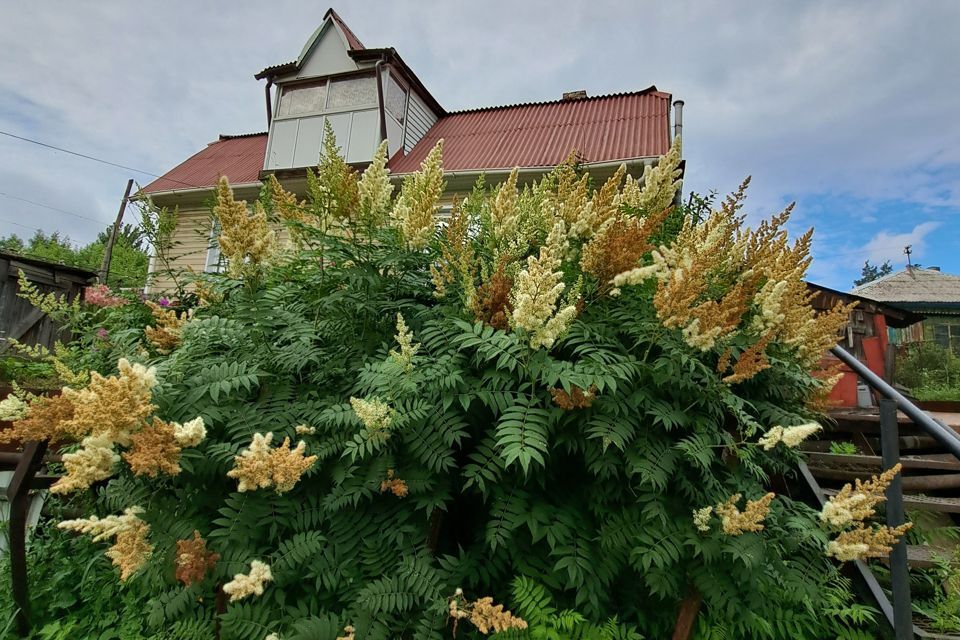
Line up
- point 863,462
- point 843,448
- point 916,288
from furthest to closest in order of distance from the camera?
1. point 916,288
2. point 843,448
3. point 863,462

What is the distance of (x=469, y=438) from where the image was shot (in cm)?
201

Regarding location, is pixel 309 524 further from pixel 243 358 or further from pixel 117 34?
pixel 117 34

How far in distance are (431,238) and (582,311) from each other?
2.70 ft

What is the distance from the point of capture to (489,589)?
1.99 m

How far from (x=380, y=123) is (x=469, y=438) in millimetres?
9864

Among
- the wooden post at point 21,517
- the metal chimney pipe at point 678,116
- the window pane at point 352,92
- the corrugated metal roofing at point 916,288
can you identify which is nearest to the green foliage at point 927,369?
the corrugated metal roofing at point 916,288

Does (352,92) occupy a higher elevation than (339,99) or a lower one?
higher

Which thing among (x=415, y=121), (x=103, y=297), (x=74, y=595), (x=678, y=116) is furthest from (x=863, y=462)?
(x=415, y=121)

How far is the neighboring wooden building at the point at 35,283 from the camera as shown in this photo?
328 inches

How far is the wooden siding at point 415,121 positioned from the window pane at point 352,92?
96cm

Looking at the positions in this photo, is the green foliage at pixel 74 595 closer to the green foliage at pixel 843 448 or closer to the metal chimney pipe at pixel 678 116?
the green foliage at pixel 843 448

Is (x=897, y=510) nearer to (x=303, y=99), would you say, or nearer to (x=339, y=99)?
(x=339, y=99)

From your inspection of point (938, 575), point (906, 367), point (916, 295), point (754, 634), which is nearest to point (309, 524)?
point (754, 634)

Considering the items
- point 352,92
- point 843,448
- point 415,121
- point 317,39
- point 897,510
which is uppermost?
point 317,39
